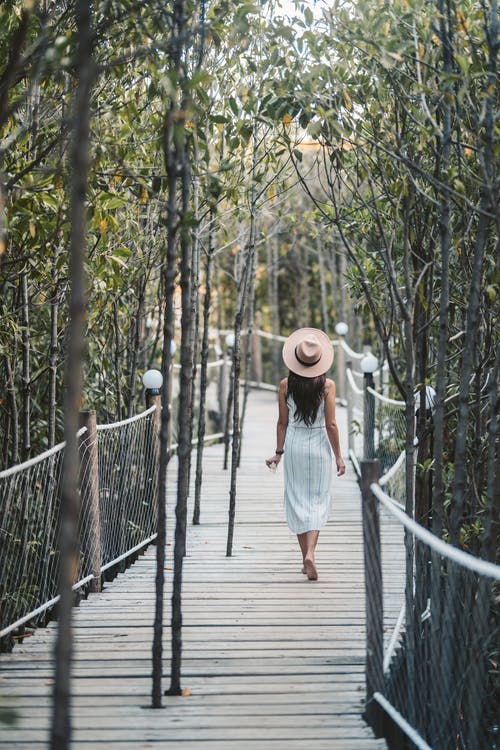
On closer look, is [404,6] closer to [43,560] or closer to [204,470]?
[43,560]

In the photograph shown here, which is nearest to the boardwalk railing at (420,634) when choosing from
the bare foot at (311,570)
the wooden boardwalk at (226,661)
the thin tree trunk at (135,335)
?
the wooden boardwalk at (226,661)

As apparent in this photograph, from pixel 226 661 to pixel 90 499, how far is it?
64.1 inches

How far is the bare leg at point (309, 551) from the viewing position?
5793 millimetres

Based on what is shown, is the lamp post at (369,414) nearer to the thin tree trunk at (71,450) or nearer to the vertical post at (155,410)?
the vertical post at (155,410)

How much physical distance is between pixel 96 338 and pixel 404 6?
3682 millimetres

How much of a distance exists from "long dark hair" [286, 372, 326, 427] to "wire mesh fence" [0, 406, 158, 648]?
43.1 inches

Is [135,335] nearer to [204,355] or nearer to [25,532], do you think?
[204,355]

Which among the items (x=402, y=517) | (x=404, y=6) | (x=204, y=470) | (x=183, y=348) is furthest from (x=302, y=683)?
(x=204, y=470)

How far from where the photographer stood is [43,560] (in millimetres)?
5012

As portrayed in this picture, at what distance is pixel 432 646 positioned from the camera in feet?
10.8

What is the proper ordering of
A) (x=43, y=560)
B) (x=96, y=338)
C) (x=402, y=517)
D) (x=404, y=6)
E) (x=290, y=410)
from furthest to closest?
(x=96, y=338)
(x=290, y=410)
(x=43, y=560)
(x=404, y=6)
(x=402, y=517)

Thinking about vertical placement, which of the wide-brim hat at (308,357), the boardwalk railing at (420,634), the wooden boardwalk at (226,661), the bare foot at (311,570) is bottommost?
the wooden boardwalk at (226,661)

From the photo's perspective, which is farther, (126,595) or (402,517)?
(126,595)

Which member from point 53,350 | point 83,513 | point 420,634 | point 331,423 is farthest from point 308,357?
point 420,634
